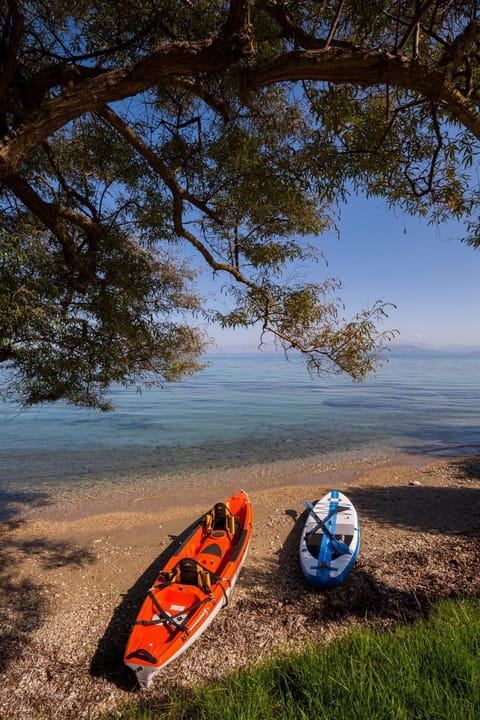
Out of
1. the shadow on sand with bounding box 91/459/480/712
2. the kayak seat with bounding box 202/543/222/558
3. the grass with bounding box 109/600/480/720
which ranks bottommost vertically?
the shadow on sand with bounding box 91/459/480/712

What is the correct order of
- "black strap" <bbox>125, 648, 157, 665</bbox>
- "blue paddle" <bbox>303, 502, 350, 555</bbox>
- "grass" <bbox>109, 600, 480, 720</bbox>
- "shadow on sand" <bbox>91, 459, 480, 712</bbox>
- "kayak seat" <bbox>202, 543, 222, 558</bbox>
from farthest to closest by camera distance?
"kayak seat" <bbox>202, 543, 222, 558</bbox> → "blue paddle" <bbox>303, 502, 350, 555</bbox> → "shadow on sand" <bbox>91, 459, 480, 712</bbox> → "black strap" <bbox>125, 648, 157, 665</bbox> → "grass" <bbox>109, 600, 480, 720</bbox>

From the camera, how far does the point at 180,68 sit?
3.93 metres

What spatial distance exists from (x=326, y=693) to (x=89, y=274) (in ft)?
22.0

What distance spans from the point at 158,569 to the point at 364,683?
5678 millimetres

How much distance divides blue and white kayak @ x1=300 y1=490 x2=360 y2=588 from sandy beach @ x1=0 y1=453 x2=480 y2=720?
232mm

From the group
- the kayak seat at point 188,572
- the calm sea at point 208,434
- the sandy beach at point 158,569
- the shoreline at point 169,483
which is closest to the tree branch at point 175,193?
the calm sea at point 208,434

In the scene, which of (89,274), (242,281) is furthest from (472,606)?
(89,274)

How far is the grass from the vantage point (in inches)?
124

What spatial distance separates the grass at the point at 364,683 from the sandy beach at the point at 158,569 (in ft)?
3.74

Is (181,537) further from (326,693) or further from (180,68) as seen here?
(180,68)

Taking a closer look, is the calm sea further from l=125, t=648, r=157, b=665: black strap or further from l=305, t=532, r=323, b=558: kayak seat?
l=125, t=648, r=157, b=665: black strap

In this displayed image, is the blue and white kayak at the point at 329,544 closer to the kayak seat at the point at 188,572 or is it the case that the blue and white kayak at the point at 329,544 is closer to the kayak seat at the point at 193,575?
the kayak seat at the point at 193,575

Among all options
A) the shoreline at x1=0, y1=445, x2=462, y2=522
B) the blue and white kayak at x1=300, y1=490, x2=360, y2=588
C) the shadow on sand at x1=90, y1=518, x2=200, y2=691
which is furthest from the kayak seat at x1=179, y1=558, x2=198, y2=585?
the shoreline at x1=0, y1=445, x2=462, y2=522

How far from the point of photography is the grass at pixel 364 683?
124 inches
